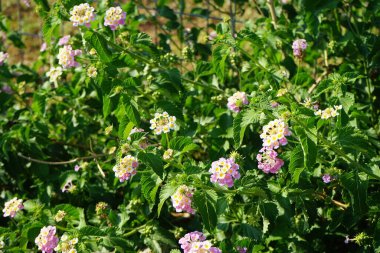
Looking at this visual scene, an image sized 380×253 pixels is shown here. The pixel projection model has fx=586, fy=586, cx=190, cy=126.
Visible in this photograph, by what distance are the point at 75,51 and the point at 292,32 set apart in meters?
1.18

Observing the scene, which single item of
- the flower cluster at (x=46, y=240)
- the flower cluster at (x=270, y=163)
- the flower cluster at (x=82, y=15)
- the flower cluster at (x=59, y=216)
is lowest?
the flower cluster at (x=59, y=216)

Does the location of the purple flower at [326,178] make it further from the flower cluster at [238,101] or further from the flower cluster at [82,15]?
the flower cluster at [82,15]

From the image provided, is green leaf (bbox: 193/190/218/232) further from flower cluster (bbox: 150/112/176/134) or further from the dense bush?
flower cluster (bbox: 150/112/176/134)

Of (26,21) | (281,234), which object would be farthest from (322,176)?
(26,21)

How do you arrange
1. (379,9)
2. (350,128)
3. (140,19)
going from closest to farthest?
1. (350,128)
2. (379,9)
3. (140,19)

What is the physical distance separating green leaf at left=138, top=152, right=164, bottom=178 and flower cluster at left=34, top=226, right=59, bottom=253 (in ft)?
1.95

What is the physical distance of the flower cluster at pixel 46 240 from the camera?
250cm

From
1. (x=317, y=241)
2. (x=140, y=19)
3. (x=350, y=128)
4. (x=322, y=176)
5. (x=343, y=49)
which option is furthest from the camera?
(x=140, y=19)

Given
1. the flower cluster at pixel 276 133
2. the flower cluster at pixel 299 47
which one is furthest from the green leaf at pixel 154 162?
the flower cluster at pixel 299 47

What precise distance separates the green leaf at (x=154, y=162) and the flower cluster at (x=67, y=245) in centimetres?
47

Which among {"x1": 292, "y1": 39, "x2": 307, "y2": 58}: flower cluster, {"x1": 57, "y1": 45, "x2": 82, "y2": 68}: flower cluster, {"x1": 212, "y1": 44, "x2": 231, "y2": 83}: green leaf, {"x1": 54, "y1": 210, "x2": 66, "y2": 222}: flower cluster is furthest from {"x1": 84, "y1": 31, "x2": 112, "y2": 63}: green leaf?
{"x1": 292, "y1": 39, "x2": 307, "y2": 58}: flower cluster

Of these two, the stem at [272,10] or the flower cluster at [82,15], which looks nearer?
the flower cluster at [82,15]

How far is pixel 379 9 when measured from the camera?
121 inches

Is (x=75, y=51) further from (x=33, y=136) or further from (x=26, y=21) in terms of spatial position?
(x=26, y=21)
